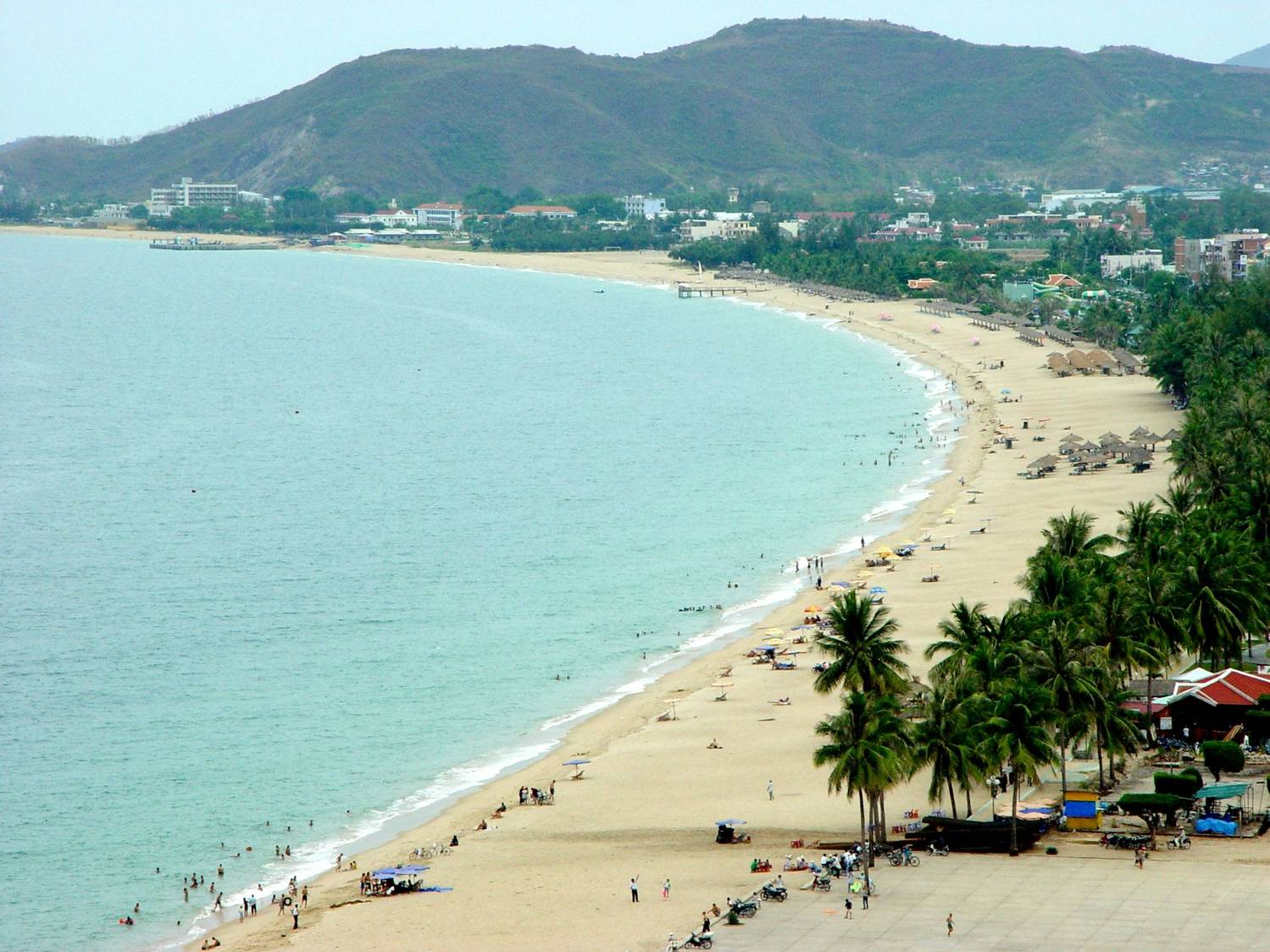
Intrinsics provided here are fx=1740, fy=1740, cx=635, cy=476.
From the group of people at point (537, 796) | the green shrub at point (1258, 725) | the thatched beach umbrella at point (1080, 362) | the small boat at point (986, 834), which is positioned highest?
the thatched beach umbrella at point (1080, 362)

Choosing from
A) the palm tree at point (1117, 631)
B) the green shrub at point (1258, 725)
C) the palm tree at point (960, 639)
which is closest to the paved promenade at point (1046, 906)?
the palm tree at point (960, 639)

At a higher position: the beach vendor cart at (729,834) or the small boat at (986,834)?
the small boat at (986,834)

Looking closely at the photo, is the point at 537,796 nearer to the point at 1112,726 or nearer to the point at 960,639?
the point at 960,639

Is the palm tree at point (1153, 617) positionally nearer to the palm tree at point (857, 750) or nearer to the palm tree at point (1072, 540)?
the palm tree at point (1072, 540)

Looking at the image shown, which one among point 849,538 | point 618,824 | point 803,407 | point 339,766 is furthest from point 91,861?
point 803,407

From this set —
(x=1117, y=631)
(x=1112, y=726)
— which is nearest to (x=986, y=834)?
(x=1112, y=726)

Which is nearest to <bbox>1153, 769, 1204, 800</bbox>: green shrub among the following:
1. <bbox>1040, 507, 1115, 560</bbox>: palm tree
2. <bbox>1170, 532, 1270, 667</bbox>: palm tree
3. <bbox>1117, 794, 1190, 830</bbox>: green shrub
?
<bbox>1117, 794, 1190, 830</bbox>: green shrub

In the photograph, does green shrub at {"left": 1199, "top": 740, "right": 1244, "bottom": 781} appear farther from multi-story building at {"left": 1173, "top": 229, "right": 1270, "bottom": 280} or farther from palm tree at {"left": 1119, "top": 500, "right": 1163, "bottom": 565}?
multi-story building at {"left": 1173, "top": 229, "right": 1270, "bottom": 280}
